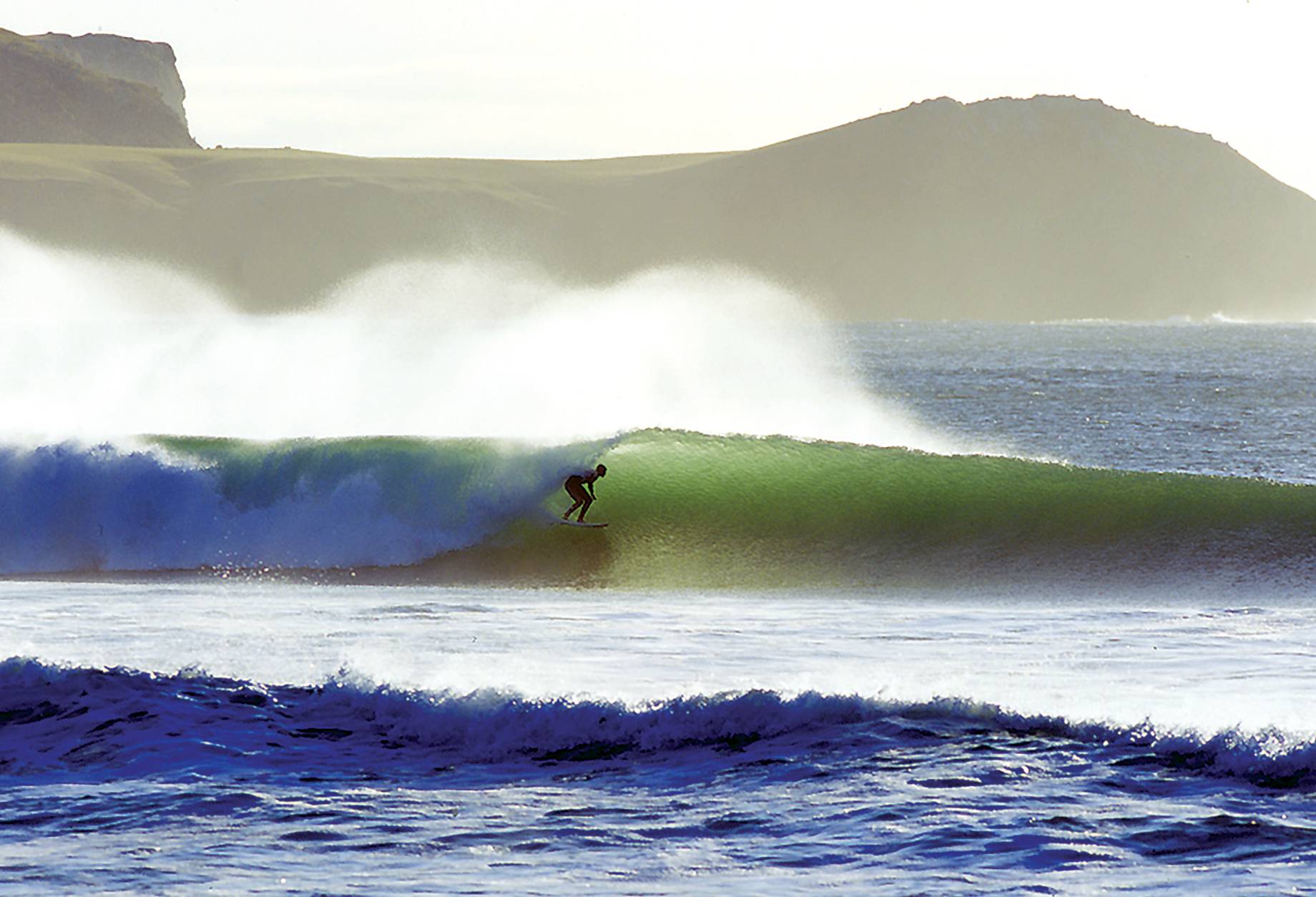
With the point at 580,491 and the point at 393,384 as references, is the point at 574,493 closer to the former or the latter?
the point at 580,491

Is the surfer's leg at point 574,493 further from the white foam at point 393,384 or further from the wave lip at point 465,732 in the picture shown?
the wave lip at point 465,732

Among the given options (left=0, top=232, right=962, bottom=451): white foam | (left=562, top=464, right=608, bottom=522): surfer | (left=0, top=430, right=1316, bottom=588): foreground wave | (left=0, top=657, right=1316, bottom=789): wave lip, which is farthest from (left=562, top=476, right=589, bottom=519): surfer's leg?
(left=0, top=657, right=1316, bottom=789): wave lip

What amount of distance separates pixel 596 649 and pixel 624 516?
6.63m

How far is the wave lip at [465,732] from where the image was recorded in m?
8.03

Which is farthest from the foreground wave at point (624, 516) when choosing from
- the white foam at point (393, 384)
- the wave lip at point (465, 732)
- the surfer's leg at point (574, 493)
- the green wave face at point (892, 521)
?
the wave lip at point (465, 732)

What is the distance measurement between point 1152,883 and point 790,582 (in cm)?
895

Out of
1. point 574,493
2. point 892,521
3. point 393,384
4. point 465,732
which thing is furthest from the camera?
point 393,384

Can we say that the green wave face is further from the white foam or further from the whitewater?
the white foam

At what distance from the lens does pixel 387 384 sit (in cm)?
2641

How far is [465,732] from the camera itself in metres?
8.62

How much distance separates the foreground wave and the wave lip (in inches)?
248

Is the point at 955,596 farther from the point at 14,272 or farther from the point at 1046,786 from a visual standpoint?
the point at 14,272

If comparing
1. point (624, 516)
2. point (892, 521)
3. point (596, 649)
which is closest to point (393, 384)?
point (624, 516)

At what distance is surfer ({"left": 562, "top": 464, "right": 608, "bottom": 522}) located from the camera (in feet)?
55.9
